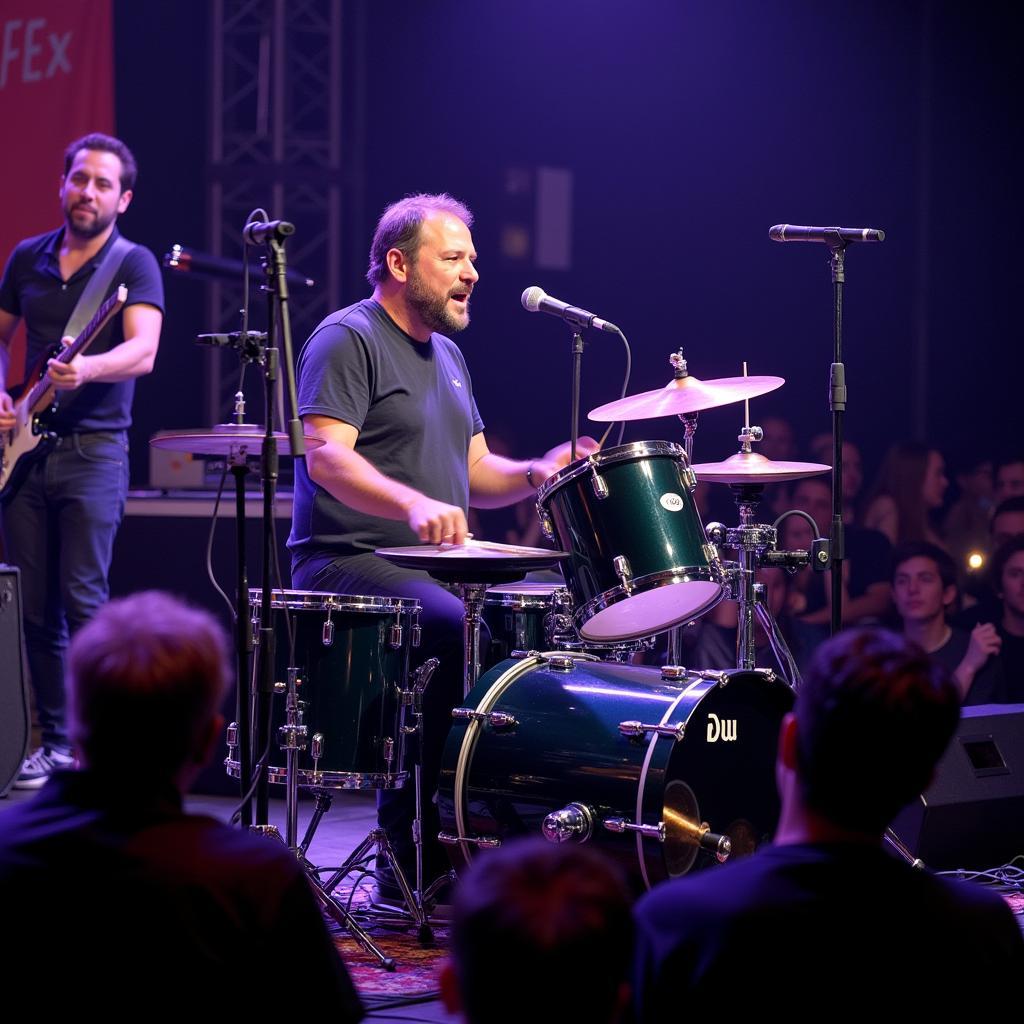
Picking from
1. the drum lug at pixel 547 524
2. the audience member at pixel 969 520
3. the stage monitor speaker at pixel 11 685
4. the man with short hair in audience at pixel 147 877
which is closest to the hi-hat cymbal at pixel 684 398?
the drum lug at pixel 547 524

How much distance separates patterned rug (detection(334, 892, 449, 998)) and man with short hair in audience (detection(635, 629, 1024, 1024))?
6.03 ft

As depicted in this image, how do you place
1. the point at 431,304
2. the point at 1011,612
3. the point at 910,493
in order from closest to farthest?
the point at 431,304 < the point at 1011,612 < the point at 910,493

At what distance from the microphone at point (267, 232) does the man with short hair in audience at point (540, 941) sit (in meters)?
2.45

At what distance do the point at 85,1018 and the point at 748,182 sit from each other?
749 cm

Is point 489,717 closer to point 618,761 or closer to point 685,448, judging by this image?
point 618,761

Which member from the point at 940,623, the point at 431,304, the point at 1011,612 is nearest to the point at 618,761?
the point at 431,304

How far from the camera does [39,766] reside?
5.77 meters

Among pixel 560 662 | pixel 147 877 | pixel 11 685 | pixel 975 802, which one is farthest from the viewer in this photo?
pixel 11 685

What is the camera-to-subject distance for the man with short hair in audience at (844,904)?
163 centimetres

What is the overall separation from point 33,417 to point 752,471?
8.99ft

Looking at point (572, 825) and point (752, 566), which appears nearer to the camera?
point (572, 825)

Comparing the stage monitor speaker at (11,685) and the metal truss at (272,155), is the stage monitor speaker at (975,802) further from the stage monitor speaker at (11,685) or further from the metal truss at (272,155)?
the metal truss at (272,155)

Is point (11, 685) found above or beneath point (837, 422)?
beneath

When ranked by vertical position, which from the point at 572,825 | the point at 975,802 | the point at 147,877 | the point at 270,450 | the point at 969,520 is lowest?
the point at 975,802
